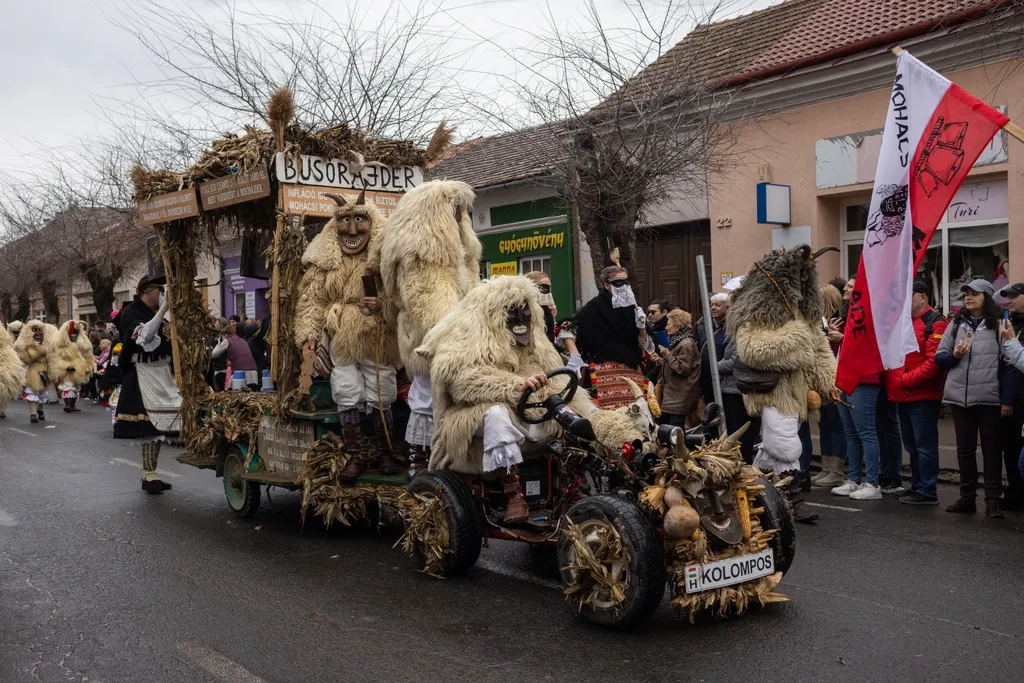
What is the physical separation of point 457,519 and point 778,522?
1940mm

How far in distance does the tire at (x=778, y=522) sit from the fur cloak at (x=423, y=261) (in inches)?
99.3

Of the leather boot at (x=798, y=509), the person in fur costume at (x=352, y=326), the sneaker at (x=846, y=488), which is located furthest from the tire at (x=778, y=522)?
the sneaker at (x=846, y=488)

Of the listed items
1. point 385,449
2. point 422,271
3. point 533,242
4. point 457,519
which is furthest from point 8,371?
point 533,242

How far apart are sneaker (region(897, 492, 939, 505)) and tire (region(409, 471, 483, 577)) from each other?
4416 mm

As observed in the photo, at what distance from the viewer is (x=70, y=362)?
20812mm

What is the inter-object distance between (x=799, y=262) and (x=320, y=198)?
12.8ft

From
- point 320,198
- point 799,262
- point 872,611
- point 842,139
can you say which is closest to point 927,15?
point 842,139

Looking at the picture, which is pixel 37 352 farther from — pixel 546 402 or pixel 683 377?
pixel 546 402

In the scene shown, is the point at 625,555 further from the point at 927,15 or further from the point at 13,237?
the point at 13,237

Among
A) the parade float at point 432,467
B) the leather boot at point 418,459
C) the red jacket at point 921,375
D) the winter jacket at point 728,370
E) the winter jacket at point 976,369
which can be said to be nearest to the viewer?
the parade float at point 432,467

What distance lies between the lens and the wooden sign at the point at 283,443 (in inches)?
300

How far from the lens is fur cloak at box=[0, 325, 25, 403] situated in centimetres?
968

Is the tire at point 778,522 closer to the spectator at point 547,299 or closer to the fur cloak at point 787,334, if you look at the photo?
the fur cloak at point 787,334

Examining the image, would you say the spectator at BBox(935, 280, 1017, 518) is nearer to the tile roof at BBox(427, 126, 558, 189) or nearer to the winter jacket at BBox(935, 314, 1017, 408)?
the winter jacket at BBox(935, 314, 1017, 408)
